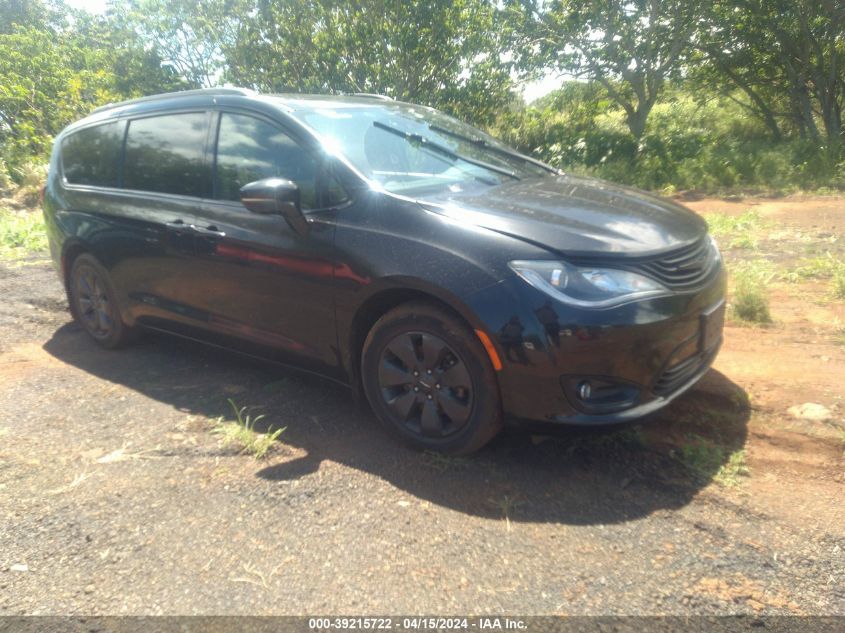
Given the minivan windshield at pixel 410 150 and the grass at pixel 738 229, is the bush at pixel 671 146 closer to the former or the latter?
the grass at pixel 738 229

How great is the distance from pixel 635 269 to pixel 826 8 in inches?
489

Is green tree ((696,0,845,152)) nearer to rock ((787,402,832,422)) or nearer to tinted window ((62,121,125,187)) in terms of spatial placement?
rock ((787,402,832,422))

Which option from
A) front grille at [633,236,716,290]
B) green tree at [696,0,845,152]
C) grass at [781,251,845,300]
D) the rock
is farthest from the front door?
green tree at [696,0,845,152]

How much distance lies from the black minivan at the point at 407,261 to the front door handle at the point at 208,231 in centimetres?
1

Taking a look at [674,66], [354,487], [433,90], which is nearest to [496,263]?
[354,487]

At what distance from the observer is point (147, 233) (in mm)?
4051

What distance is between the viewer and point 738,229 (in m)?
7.45

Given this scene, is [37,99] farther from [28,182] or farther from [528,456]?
[528,456]

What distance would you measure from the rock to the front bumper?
92 centimetres

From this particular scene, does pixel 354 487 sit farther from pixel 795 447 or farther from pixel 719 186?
pixel 719 186

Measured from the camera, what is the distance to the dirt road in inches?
85.8

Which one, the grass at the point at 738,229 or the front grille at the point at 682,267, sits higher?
the front grille at the point at 682,267

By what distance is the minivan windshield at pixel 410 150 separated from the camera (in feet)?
10.8

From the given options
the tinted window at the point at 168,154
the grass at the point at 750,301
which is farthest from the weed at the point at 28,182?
the grass at the point at 750,301
